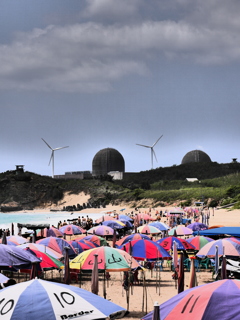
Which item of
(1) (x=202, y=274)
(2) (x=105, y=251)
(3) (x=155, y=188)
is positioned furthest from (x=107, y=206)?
(2) (x=105, y=251)

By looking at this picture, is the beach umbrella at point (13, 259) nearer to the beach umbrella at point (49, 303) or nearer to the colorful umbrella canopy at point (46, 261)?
the colorful umbrella canopy at point (46, 261)

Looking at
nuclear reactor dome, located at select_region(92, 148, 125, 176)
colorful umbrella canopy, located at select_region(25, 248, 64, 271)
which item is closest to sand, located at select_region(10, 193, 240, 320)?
colorful umbrella canopy, located at select_region(25, 248, 64, 271)

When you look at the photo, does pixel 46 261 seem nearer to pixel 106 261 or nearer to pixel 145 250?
pixel 106 261

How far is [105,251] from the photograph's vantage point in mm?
15648

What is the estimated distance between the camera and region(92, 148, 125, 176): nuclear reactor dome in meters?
164

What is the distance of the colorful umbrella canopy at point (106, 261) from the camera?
50.0ft

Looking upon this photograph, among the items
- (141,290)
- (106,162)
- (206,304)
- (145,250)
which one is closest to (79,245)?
(141,290)

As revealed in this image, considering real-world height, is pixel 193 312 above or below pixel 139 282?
above

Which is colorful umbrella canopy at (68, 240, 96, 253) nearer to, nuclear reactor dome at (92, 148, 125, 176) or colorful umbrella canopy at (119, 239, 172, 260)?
colorful umbrella canopy at (119, 239, 172, 260)

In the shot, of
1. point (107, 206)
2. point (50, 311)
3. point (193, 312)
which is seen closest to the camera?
point (193, 312)

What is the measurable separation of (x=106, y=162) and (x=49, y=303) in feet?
511

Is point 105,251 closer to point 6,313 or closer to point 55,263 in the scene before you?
point 55,263

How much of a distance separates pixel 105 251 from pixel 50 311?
7.59 meters

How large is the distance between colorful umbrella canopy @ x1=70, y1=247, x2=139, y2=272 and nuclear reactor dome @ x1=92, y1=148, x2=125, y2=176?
146924 millimetres
